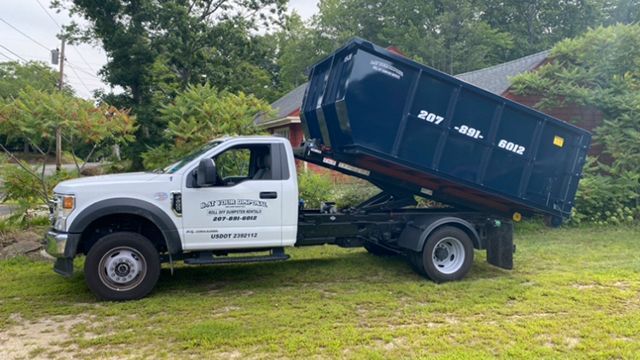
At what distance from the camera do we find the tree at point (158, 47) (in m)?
20.0

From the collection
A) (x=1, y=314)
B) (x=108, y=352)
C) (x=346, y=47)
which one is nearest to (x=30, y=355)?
(x=108, y=352)

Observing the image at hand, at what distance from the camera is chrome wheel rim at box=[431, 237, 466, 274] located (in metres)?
7.18

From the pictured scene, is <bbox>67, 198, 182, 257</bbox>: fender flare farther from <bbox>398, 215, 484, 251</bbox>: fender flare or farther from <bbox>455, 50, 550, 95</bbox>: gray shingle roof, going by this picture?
<bbox>455, 50, 550, 95</bbox>: gray shingle roof

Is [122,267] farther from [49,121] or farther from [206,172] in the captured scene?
[49,121]

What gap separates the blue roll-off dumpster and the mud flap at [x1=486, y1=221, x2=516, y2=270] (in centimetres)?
32

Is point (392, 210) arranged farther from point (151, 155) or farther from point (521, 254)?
point (151, 155)

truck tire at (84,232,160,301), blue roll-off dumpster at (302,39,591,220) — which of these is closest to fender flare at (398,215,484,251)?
blue roll-off dumpster at (302,39,591,220)

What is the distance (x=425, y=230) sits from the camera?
23.1 feet

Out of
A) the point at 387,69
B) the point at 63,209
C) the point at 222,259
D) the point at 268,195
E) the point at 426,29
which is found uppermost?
the point at 426,29

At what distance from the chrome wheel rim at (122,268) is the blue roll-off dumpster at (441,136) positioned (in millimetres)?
2880

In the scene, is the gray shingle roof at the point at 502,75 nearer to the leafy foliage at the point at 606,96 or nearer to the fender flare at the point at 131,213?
the leafy foliage at the point at 606,96

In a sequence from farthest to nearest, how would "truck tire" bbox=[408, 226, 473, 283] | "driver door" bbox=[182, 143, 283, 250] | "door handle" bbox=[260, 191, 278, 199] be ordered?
"truck tire" bbox=[408, 226, 473, 283], "door handle" bbox=[260, 191, 278, 199], "driver door" bbox=[182, 143, 283, 250]

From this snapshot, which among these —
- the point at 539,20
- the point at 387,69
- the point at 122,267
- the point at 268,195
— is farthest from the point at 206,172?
the point at 539,20

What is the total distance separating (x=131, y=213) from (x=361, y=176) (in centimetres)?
323
